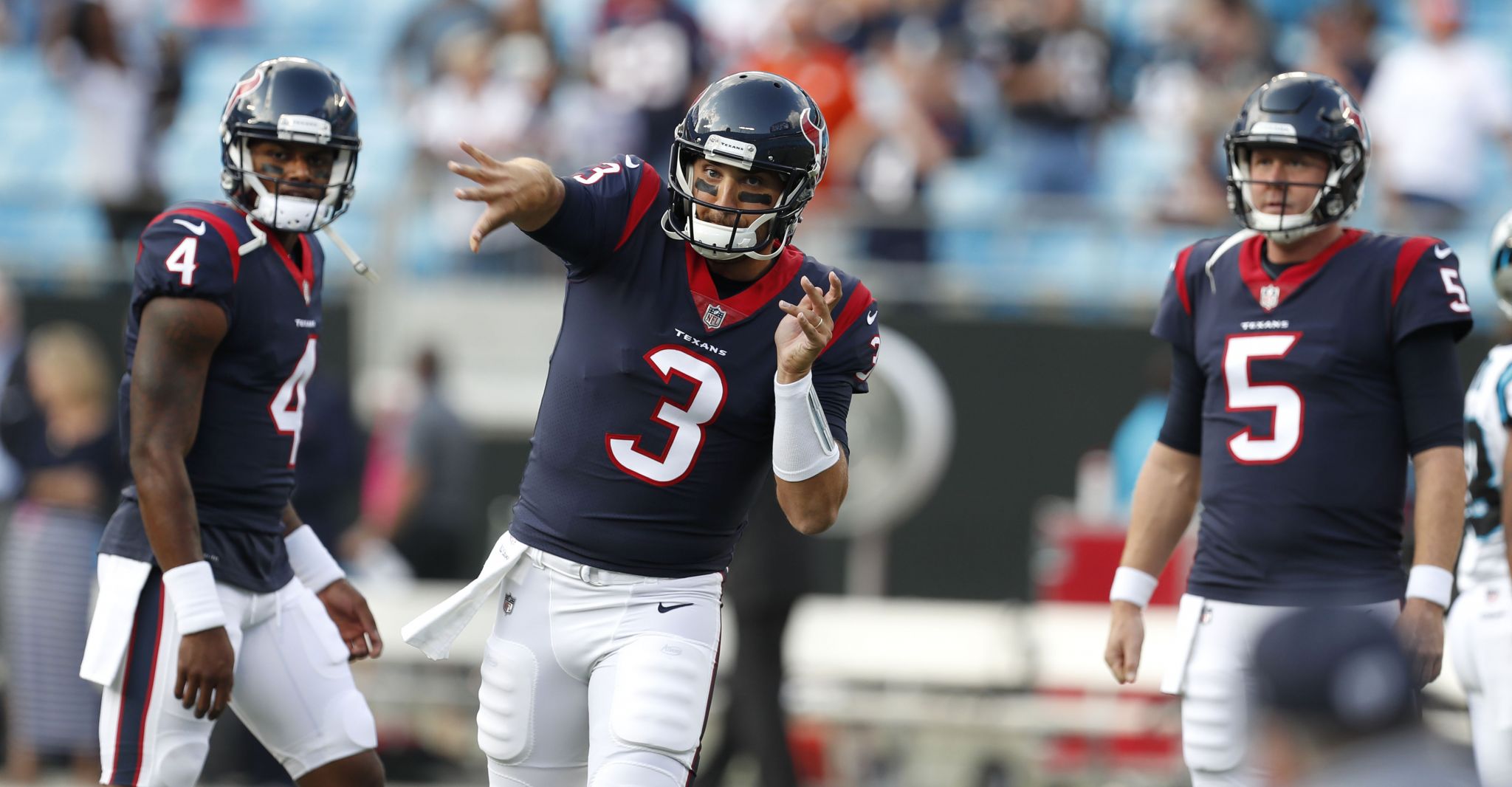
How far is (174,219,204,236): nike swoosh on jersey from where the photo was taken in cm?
443

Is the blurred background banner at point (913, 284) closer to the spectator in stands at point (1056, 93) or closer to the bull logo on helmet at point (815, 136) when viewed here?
the spectator in stands at point (1056, 93)

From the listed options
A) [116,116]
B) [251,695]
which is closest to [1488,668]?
[251,695]

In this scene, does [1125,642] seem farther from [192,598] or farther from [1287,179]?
[192,598]

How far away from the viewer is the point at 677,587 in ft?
14.1

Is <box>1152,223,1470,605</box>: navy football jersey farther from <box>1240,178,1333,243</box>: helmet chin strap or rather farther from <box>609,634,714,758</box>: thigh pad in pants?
<box>609,634,714,758</box>: thigh pad in pants

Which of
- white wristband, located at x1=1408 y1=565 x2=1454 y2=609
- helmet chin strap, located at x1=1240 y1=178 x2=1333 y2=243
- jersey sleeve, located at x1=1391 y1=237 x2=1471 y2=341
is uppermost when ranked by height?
helmet chin strap, located at x1=1240 y1=178 x2=1333 y2=243

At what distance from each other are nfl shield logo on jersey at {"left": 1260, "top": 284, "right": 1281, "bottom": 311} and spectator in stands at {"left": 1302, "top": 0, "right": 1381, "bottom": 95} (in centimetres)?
636

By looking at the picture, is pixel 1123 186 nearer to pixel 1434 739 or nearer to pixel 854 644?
pixel 854 644

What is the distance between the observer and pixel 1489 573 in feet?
17.2

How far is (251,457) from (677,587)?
3.70 feet

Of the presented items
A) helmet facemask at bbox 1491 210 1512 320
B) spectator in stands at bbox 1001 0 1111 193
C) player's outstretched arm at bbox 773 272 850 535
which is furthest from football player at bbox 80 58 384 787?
spectator in stands at bbox 1001 0 1111 193

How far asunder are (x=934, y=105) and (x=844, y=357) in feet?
22.2

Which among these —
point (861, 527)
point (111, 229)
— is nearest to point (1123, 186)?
point (861, 527)

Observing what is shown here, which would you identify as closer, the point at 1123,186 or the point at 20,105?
the point at 1123,186
